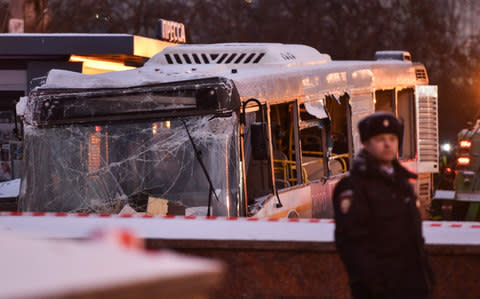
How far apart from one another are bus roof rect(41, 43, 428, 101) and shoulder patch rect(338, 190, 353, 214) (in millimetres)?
4693

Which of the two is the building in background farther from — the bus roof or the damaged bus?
the damaged bus

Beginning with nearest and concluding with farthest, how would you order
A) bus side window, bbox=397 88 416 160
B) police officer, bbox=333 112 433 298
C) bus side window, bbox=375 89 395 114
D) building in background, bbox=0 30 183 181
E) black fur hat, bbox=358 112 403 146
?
police officer, bbox=333 112 433 298 → black fur hat, bbox=358 112 403 146 → bus side window, bbox=375 89 395 114 → bus side window, bbox=397 88 416 160 → building in background, bbox=0 30 183 181

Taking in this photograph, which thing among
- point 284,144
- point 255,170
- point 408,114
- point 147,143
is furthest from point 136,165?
point 408,114

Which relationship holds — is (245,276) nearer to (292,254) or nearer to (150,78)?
(292,254)

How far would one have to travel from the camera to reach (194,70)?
10555 millimetres

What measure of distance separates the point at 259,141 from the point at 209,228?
4.76 feet

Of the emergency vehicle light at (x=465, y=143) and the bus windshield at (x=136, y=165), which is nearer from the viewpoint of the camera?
the bus windshield at (x=136, y=165)

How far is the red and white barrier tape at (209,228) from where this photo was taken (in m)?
7.31

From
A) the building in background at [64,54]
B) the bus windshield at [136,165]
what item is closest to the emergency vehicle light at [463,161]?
the bus windshield at [136,165]

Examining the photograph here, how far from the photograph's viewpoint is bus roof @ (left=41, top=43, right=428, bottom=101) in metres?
9.53

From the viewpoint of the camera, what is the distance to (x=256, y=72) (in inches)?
409

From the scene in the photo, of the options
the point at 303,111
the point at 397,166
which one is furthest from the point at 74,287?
the point at 303,111

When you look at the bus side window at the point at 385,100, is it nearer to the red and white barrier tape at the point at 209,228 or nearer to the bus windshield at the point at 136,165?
the bus windshield at the point at 136,165

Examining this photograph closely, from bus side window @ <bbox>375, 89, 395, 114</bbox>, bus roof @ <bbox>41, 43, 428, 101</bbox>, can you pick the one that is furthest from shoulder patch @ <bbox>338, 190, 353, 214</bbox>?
bus side window @ <bbox>375, 89, 395, 114</bbox>
